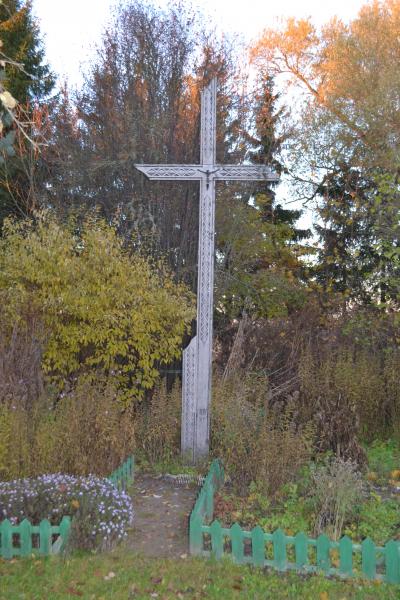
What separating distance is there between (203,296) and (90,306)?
1718mm

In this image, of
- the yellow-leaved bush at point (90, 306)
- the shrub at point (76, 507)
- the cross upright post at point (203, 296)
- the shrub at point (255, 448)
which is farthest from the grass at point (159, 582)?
the yellow-leaved bush at point (90, 306)

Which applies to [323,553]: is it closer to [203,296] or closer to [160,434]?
[160,434]

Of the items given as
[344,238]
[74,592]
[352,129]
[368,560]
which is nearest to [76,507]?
[74,592]

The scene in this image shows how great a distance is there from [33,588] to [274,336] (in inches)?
265

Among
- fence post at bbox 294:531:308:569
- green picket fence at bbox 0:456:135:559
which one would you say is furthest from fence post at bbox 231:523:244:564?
green picket fence at bbox 0:456:135:559

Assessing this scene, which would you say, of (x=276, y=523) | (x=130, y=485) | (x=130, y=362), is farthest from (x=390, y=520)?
(x=130, y=362)

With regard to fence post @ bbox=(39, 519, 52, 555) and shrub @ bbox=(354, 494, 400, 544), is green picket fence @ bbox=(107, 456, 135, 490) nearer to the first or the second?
fence post @ bbox=(39, 519, 52, 555)

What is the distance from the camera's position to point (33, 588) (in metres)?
3.45

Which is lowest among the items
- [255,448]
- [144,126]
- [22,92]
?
[255,448]

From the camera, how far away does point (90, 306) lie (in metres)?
7.21

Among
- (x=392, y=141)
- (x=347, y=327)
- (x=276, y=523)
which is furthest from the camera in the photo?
(x=392, y=141)

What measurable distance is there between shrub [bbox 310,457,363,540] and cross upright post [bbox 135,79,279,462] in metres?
1.80

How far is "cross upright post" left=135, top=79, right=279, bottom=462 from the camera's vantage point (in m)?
6.11

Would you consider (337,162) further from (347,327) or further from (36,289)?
(36,289)
